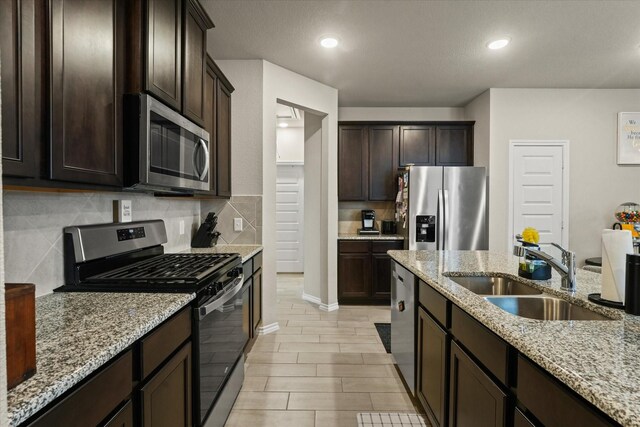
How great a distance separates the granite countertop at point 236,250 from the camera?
2.88 m

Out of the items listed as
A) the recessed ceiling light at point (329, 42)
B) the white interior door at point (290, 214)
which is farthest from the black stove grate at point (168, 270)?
the white interior door at point (290, 214)

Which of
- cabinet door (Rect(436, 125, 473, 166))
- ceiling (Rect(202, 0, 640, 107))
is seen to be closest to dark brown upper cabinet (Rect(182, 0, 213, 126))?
ceiling (Rect(202, 0, 640, 107))

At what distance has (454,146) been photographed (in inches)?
197

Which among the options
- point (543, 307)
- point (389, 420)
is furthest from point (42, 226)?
point (543, 307)

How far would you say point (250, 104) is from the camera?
141 inches

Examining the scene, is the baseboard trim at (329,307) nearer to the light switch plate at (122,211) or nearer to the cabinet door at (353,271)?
the cabinet door at (353,271)

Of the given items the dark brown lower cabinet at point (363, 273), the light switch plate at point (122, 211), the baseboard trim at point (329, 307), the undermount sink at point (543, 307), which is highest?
the light switch plate at point (122, 211)

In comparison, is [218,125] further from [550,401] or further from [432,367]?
[550,401]

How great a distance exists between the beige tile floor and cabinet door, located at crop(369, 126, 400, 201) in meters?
1.83

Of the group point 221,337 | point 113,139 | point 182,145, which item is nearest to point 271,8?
point 182,145

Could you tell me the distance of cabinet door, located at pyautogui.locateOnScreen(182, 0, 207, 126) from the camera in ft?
6.79

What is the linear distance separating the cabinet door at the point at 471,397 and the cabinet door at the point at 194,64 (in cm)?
192

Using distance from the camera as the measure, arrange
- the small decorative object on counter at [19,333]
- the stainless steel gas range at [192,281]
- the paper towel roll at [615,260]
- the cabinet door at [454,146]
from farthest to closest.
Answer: the cabinet door at [454,146], the stainless steel gas range at [192,281], the paper towel roll at [615,260], the small decorative object on counter at [19,333]

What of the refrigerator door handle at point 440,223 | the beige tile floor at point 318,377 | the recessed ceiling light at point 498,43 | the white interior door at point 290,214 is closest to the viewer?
the beige tile floor at point 318,377
